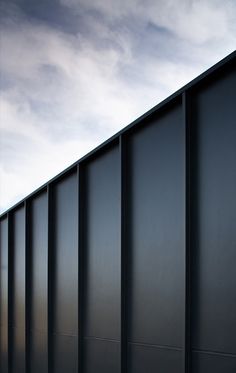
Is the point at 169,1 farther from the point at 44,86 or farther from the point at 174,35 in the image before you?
the point at 44,86

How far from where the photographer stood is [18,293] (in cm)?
1689

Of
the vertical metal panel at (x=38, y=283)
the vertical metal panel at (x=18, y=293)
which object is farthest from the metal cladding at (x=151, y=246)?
the vertical metal panel at (x=18, y=293)

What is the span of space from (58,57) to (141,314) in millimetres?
9806

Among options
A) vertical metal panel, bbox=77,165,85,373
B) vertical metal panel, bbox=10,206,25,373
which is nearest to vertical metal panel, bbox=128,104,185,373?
vertical metal panel, bbox=77,165,85,373

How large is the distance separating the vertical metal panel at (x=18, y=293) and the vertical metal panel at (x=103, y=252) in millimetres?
5761

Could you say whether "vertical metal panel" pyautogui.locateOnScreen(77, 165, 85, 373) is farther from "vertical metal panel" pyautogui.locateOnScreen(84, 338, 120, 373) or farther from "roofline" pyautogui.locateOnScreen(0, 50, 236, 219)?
"roofline" pyautogui.locateOnScreen(0, 50, 236, 219)

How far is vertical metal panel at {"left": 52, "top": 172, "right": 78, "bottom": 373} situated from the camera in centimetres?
1172

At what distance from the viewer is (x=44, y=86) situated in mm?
18391

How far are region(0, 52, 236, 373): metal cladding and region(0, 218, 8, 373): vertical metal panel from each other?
15.8 ft

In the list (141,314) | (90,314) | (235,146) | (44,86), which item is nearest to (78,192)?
(90,314)

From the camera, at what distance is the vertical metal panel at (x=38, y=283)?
13.9 metres

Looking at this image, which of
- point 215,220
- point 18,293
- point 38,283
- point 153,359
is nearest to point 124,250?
point 153,359

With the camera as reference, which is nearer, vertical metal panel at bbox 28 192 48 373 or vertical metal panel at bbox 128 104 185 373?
vertical metal panel at bbox 128 104 185 373

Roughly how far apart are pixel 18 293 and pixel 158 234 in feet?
32.4
